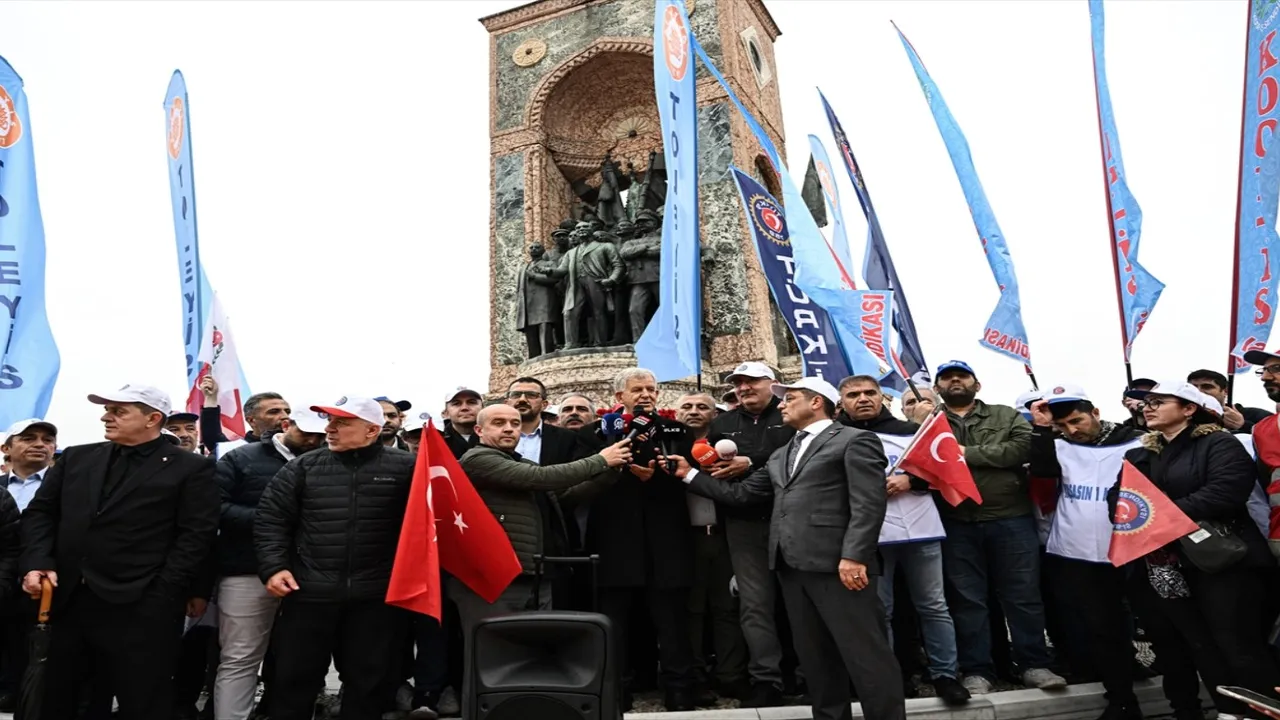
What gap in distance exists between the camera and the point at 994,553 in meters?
4.35

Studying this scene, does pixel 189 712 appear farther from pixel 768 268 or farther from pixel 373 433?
pixel 768 268

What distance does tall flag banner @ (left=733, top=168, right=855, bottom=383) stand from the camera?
6.08 meters

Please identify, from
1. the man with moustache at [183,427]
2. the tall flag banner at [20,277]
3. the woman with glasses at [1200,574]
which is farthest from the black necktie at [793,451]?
the tall flag banner at [20,277]

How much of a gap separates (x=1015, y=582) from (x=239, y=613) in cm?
397

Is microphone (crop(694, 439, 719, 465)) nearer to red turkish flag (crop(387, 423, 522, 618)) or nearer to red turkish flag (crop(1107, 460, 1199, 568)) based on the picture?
red turkish flag (crop(387, 423, 522, 618))

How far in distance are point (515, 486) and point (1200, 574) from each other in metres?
3.07

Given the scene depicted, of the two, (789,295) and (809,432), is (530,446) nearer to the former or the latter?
(809,432)

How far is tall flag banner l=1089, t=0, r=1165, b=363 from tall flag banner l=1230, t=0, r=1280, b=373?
64cm

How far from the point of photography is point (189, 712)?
4238mm

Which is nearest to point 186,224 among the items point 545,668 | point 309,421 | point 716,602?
point 309,421

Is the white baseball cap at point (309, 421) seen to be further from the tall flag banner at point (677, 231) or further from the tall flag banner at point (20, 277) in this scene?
the tall flag banner at point (20, 277)

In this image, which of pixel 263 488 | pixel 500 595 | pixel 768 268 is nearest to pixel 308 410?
pixel 263 488

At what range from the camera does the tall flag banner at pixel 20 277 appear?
18.0 feet

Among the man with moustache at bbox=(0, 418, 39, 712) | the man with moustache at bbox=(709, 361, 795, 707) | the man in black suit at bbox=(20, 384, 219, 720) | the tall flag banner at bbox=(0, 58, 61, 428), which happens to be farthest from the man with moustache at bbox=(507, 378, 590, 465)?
the tall flag banner at bbox=(0, 58, 61, 428)
